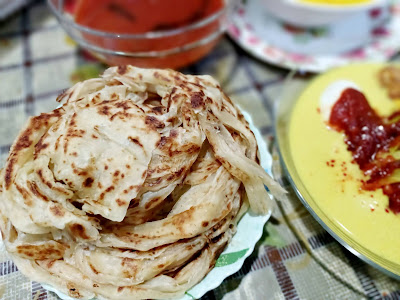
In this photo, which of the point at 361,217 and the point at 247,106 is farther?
the point at 247,106

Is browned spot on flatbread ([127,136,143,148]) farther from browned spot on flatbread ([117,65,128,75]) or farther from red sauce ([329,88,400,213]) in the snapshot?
red sauce ([329,88,400,213])

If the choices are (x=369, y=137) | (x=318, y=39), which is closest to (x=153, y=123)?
(x=369, y=137)

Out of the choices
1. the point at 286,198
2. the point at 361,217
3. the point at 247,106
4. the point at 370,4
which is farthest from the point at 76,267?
the point at 370,4

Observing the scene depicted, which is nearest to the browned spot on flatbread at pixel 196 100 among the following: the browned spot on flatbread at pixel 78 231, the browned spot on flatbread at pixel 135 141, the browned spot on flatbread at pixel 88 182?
the browned spot on flatbread at pixel 135 141

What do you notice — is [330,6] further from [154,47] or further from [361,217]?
[361,217]

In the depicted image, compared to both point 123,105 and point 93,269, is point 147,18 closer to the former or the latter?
point 123,105

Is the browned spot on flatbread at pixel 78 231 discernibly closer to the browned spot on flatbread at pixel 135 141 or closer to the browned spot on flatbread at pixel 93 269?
the browned spot on flatbread at pixel 93 269

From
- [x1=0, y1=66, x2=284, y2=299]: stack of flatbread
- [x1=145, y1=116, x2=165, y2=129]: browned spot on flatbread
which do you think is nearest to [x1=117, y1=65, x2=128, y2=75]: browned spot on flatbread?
[x1=0, y1=66, x2=284, y2=299]: stack of flatbread
